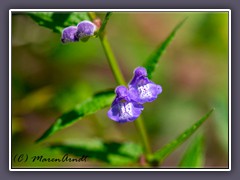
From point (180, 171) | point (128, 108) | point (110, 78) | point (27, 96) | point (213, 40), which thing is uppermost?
point (213, 40)

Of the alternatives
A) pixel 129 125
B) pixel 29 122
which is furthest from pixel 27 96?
pixel 129 125

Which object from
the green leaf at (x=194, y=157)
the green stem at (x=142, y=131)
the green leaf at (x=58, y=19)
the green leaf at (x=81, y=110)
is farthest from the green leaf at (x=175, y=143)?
the green leaf at (x=58, y=19)

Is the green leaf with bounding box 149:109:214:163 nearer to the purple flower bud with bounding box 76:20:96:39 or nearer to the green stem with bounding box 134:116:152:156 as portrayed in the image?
the green stem with bounding box 134:116:152:156

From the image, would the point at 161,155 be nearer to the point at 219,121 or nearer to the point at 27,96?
the point at 219,121

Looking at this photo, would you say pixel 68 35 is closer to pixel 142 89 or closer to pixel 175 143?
pixel 142 89

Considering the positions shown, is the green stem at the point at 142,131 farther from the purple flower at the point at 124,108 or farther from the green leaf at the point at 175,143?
the purple flower at the point at 124,108

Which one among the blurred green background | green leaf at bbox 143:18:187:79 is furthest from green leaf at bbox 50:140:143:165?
green leaf at bbox 143:18:187:79
